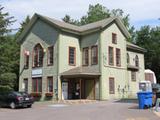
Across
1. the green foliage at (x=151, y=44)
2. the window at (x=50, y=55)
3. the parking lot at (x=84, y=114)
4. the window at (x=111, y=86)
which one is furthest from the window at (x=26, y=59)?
the green foliage at (x=151, y=44)

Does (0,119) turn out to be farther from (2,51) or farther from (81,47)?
(81,47)

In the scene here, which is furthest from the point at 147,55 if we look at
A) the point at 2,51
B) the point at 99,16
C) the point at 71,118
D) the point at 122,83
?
the point at 71,118

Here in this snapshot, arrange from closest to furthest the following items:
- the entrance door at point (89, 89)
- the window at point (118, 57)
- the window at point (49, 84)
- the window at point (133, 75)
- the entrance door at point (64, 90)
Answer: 1. the entrance door at point (89, 89)
2. the entrance door at point (64, 90)
3. the window at point (49, 84)
4. the window at point (118, 57)
5. the window at point (133, 75)

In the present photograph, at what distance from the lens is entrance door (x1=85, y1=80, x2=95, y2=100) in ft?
120

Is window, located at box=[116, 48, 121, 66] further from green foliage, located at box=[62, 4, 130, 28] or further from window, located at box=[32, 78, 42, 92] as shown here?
green foliage, located at box=[62, 4, 130, 28]

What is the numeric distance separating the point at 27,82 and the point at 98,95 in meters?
11.5

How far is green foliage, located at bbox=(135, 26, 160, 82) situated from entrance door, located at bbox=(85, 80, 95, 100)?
27.7m

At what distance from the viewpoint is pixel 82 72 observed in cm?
3606

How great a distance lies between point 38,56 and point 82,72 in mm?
7981

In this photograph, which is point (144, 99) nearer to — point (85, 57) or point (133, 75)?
point (85, 57)

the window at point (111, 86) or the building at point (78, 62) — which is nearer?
the building at point (78, 62)

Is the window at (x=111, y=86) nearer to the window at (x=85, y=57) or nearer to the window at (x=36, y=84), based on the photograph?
the window at (x=85, y=57)

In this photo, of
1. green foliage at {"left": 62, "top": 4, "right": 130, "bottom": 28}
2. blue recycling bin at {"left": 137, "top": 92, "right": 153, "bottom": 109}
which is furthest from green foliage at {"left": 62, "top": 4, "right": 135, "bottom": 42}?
blue recycling bin at {"left": 137, "top": 92, "right": 153, "bottom": 109}

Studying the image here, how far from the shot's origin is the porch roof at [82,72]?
35000 mm
